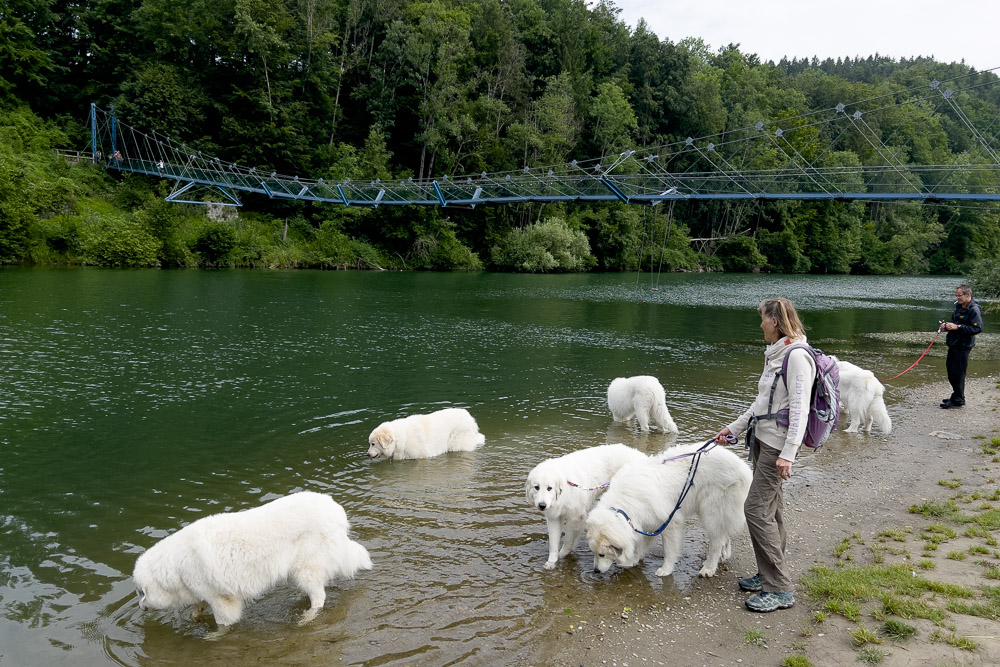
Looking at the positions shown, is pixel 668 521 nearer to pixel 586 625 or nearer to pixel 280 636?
pixel 586 625

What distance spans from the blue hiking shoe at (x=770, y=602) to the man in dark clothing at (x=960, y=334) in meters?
10.1

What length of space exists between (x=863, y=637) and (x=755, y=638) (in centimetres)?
81

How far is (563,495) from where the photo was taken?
22.2 feet

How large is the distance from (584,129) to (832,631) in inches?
3624

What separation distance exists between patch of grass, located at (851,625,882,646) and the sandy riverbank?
52 mm

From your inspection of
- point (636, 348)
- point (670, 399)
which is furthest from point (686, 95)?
point (670, 399)

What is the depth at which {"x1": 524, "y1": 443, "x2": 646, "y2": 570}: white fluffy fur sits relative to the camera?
668 cm

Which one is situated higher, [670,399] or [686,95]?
[686,95]

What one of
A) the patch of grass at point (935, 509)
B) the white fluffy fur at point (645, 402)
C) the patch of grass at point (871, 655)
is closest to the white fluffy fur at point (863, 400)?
the white fluffy fur at point (645, 402)

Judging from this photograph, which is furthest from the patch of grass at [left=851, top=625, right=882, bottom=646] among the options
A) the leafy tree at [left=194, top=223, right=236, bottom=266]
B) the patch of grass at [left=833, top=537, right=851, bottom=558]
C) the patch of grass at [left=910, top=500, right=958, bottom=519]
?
the leafy tree at [left=194, top=223, right=236, bottom=266]

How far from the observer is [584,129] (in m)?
90.8

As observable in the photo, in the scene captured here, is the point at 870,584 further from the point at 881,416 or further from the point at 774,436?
the point at 881,416

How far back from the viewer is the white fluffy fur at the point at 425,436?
33.7ft

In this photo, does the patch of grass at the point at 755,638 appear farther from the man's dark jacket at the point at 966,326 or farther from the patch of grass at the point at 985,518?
the man's dark jacket at the point at 966,326
